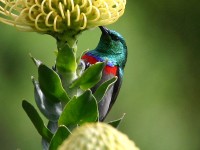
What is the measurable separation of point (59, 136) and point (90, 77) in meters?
0.28

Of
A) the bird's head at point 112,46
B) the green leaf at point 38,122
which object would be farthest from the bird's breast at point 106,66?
the green leaf at point 38,122

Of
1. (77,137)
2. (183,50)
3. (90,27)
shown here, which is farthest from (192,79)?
(77,137)

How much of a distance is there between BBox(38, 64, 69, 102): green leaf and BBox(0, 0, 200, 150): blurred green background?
18.7 ft

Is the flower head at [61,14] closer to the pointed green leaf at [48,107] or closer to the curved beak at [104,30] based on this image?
the pointed green leaf at [48,107]

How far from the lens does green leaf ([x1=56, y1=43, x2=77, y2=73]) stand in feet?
10.1

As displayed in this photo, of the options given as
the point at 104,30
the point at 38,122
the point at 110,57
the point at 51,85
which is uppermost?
the point at 51,85

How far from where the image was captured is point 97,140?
2.07 metres

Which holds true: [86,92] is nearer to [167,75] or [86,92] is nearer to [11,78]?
[11,78]

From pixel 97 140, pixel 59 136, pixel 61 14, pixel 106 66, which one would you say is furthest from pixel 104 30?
pixel 97 140

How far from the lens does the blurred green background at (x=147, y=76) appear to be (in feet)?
32.5

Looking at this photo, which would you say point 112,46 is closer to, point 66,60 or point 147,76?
point 66,60

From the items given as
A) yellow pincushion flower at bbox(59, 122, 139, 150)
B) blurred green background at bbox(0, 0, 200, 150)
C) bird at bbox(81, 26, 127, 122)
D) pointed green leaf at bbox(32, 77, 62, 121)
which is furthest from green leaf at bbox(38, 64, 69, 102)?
blurred green background at bbox(0, 0, 200, 150)

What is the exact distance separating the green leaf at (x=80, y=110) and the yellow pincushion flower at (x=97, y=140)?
2.83ft

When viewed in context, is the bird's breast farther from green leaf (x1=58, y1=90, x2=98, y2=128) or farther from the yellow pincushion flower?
the yellow pincushion flower
